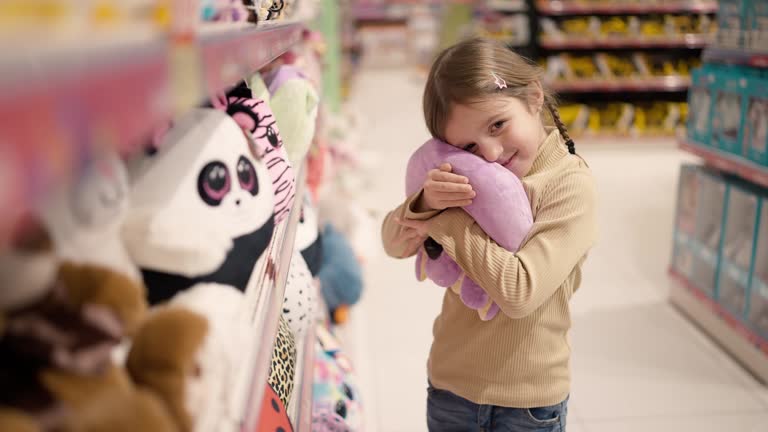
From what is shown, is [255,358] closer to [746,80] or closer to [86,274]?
[86,274]

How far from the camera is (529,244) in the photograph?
3.19 ft

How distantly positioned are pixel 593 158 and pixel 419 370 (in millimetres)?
3541

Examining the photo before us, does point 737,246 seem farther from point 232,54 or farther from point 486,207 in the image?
point 232,54

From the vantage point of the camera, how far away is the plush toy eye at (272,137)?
108 centimetres

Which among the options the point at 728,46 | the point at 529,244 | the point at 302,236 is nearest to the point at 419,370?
the point at 302,236

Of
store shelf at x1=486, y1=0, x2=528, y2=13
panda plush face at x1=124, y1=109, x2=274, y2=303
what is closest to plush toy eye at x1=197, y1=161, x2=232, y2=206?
panda plush face at x1=124, y1=109, x2=274, y2=303

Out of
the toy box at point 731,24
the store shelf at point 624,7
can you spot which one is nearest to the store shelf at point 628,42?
the store shelf at point 624,7

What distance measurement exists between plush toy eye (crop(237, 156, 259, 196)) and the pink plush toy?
19 cm

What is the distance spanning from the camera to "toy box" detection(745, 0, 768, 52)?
2188mm

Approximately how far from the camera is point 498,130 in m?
0.98

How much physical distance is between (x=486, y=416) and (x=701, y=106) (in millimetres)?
1929

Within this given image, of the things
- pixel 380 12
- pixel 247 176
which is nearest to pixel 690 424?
pixel 247 176

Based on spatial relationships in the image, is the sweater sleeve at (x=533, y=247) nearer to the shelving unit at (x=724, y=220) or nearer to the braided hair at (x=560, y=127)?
the braided hair at (x=560, y=127)

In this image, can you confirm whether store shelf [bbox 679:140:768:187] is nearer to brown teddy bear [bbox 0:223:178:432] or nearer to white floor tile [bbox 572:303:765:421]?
white floor tile [bbox 572:303:765:421]
